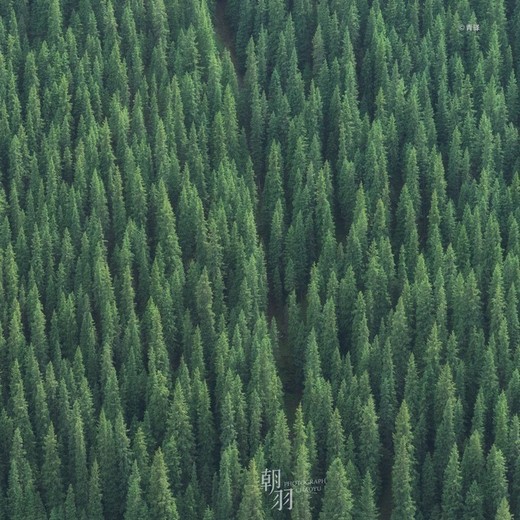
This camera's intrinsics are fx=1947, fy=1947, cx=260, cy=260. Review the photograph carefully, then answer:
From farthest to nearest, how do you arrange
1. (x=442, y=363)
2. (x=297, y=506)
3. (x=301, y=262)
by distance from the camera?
(x=301, y=262) → (x=442, y=363) → (x=297, y=506)

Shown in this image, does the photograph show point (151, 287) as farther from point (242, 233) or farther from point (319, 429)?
point (319, 429)

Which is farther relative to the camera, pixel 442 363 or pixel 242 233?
pixel 242 233

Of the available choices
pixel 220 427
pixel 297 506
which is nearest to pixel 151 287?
pixel 220 427

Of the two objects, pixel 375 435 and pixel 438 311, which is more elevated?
pixel 438 311

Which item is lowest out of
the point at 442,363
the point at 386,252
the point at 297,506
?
the point at 297,506

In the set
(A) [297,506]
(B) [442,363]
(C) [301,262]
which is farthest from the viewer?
(C) [301,262]

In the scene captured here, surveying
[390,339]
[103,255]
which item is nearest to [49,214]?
[103,255]

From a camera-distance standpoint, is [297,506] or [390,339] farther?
[390,339]

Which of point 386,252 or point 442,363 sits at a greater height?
point 386,252

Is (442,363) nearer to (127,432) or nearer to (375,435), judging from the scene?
(375,435)
